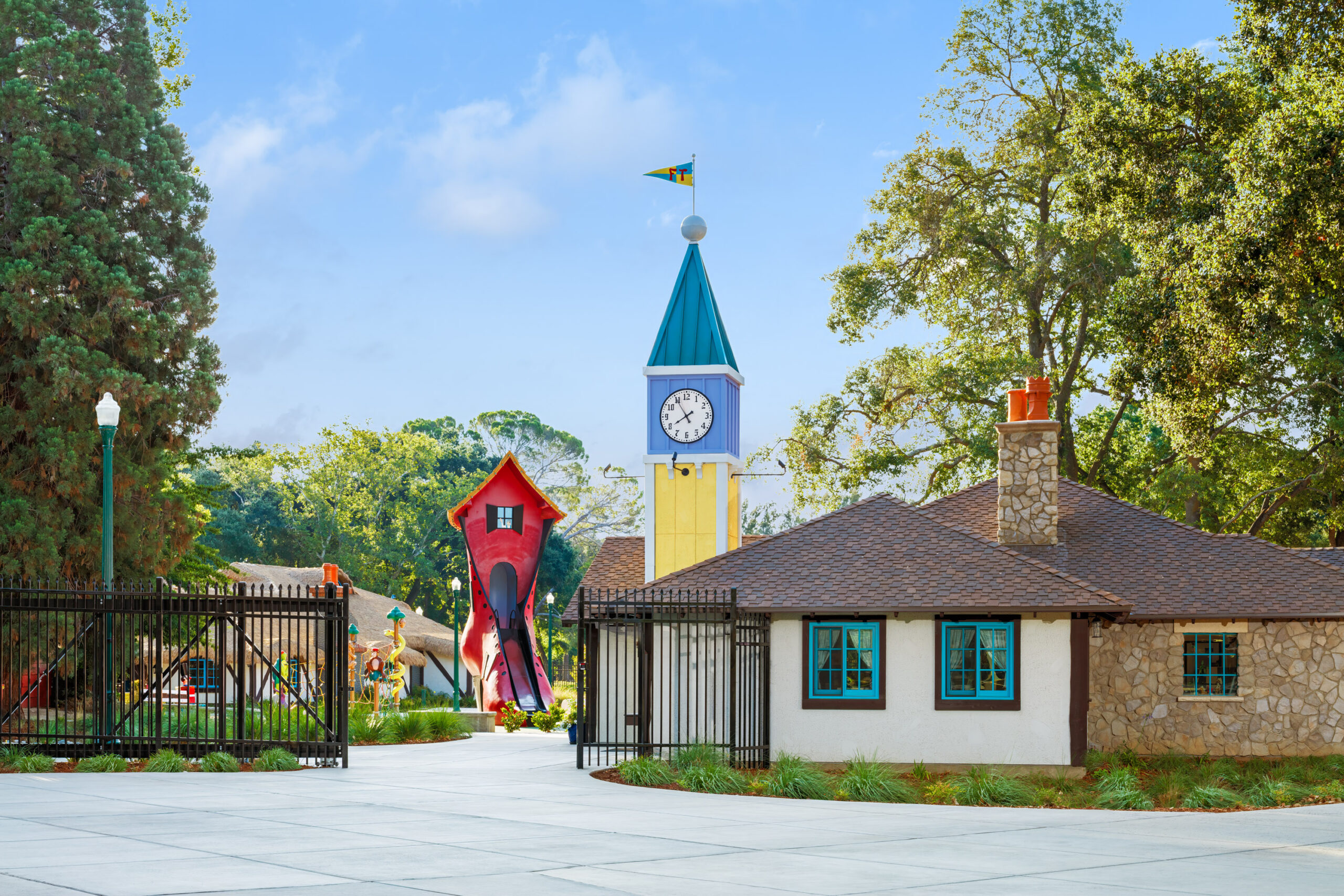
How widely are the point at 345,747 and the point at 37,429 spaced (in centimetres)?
1242

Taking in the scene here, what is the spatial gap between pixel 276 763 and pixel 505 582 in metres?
17.2

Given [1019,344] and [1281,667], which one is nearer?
[1281,667]

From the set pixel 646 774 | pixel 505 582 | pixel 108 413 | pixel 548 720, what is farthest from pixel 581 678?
pixel 505 582

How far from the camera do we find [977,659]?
19281 millimetres

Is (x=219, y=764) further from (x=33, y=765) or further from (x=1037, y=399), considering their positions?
(x=1037, y=399)

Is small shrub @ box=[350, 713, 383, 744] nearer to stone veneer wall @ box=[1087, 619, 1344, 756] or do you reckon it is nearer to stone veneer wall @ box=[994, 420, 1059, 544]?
stone veneer wall @ box=[994, 420, 1059, 544]

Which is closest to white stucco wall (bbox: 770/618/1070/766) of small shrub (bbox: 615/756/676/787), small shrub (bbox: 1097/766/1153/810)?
small shrub (bbox: 1097/766/1153/810)

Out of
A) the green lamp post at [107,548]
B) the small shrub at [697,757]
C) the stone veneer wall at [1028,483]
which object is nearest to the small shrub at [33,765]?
the green lamp post at [107,548]

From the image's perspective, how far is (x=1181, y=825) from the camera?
492 inches

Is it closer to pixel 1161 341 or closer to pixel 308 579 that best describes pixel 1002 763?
pixel 1161 341

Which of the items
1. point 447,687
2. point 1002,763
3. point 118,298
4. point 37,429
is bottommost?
point 447,687

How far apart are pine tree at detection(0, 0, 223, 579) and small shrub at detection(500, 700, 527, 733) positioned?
8.01 m

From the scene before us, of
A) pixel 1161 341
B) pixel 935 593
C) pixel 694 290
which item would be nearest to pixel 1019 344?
pixel 694 290

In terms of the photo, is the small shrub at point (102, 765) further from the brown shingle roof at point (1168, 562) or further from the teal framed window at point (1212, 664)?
the teal framed window at point (1212, 664)
